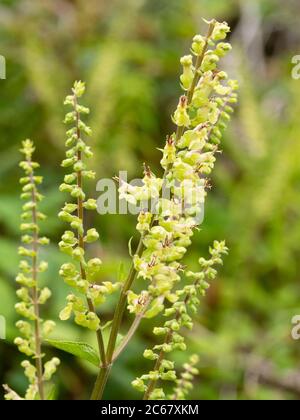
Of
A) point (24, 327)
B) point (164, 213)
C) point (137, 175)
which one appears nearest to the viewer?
point (164, 213)

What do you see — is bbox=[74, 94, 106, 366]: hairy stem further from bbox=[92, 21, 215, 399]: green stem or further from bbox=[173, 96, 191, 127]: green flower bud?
bbox=[173, 96, 191, 127]: green flower bud

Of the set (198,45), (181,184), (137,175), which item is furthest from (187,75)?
(137,175)

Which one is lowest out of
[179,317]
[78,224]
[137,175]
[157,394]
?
[157,394]

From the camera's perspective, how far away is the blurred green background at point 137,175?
2650 millimetres

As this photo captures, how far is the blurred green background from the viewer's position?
2.65 m

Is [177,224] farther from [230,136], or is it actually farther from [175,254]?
[230,136]

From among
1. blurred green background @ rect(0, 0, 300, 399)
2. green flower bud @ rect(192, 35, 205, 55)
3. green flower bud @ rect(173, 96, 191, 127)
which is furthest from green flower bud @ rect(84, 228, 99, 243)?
blurred green background @ rect(0, 0, 300, 399)

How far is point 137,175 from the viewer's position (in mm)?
3336

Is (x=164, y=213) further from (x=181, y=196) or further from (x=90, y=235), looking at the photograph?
(x=90, y=235)

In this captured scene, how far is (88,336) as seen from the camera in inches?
98.4

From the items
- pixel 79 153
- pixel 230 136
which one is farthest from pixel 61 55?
pixel 79 153

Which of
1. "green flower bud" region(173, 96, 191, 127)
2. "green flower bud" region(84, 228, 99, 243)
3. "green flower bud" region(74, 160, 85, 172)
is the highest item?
"green flower bud" region(173, 96, 191, 127)

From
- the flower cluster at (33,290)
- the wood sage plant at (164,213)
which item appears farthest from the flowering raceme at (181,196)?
the flower cluster at (33,290)

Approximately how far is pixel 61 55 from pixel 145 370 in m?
1.80
